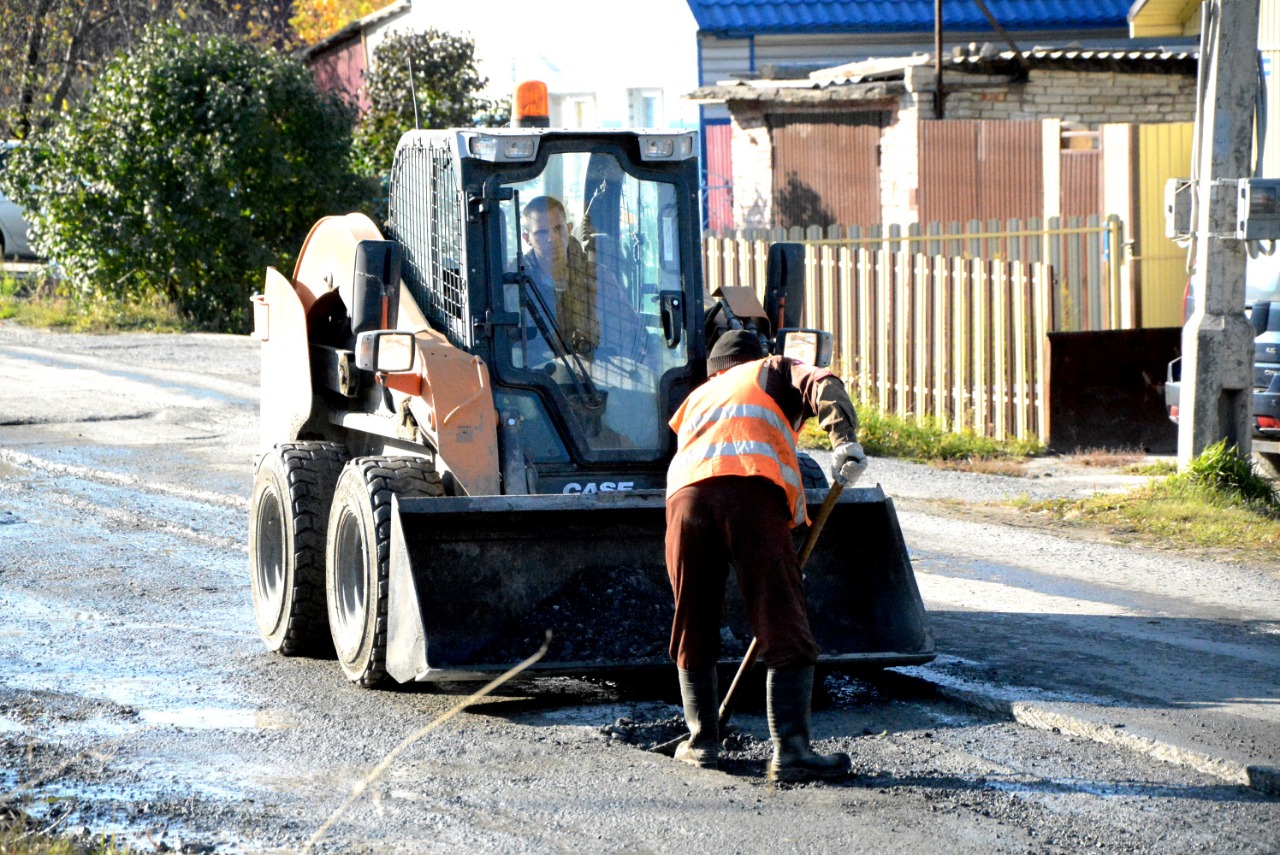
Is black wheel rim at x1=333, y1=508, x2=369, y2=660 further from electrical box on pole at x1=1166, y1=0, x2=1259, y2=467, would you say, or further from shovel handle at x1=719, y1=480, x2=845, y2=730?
electrical box on pole at x1=1166, y1=0, x2=1259, y2=467

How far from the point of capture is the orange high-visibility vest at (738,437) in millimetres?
5680

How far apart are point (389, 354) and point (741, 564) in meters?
1.93

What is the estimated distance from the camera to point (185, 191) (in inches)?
784

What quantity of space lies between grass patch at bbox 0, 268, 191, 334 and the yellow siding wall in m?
11.5

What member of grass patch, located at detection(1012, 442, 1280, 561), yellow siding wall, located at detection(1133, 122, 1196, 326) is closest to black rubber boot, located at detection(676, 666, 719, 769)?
grass patch, located at detection(1012, 442, 1280, 561)

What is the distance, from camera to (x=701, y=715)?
5.80m

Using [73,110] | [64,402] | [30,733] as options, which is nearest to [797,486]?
[30,733]

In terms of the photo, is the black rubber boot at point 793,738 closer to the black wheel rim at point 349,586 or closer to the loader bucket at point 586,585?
the loader bucket at point 586,585

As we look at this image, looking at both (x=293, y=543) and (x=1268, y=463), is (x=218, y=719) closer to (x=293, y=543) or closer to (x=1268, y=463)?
(x=293, y=543)

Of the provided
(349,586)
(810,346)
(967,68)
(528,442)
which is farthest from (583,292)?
(967,68)

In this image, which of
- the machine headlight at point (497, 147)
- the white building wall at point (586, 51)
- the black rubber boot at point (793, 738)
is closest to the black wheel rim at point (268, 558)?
the machine headlight at point (497, 147)

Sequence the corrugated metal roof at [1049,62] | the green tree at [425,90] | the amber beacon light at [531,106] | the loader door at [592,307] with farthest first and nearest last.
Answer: the green tree at [425,90] < the corrugated metal roof at [1049,62] < the amber beacon light at [531,106] < the loader door at [592,307]

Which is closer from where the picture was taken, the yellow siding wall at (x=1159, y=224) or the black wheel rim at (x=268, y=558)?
the black wheel rim at (x=268, y=558)

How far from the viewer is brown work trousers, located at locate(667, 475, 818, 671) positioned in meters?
5.63
